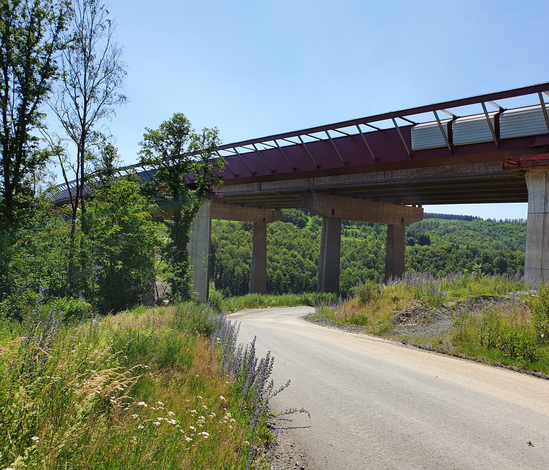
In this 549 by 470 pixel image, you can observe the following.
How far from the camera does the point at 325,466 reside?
3898 millimetres

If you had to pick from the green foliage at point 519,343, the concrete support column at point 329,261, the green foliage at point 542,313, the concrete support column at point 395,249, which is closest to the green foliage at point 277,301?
the concrete support column at point 329,261

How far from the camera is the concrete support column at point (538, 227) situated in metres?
16.2

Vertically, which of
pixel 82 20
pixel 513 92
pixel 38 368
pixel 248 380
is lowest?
pixel 248 380

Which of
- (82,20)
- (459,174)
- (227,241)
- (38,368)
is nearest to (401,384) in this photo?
(38,368)

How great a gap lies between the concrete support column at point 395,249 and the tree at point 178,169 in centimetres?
2277

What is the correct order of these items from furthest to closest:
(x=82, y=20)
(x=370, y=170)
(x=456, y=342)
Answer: (x=370, y=170) < (x=82, y=20) < (x=456, y=342)

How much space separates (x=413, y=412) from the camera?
5.23 meters

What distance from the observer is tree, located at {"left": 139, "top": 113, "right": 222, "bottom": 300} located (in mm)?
19078

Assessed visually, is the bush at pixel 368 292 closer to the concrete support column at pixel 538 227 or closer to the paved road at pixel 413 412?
the concrete support column at pixel 538 227

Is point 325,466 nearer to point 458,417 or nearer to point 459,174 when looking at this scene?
point 458,417

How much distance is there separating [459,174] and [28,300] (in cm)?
2042

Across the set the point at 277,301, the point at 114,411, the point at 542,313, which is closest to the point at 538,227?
the point at 542,313

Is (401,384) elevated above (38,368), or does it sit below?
below

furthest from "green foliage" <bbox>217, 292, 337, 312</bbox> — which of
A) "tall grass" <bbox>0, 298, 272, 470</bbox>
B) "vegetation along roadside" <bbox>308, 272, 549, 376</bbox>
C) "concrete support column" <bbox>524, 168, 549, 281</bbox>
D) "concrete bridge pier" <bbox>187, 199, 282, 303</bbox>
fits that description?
"tall grass" <bbox>0, 298, 272, 470</bbox>
